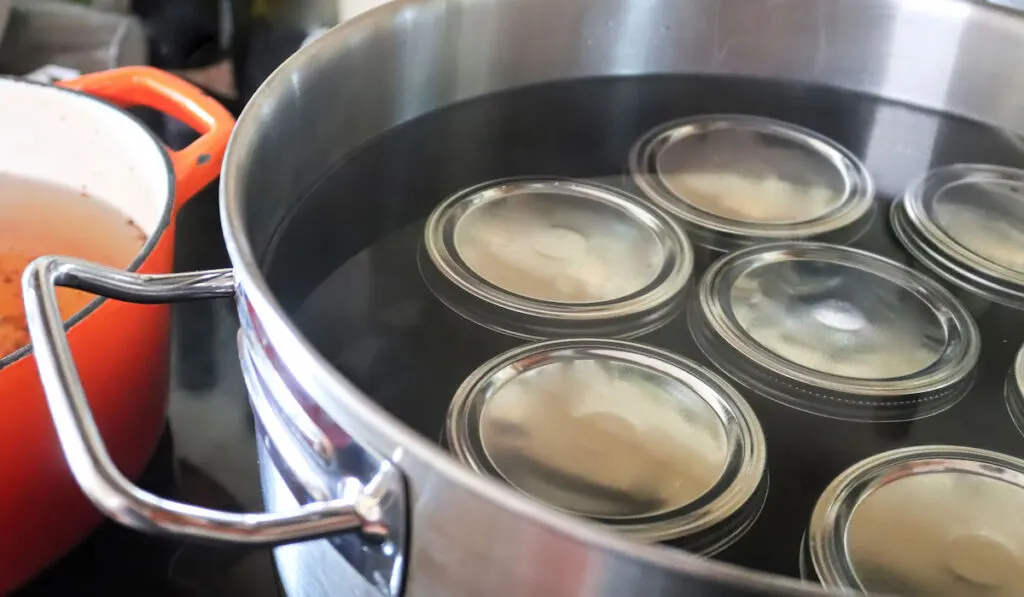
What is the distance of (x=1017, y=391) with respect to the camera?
0.44 m

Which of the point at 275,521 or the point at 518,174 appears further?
the point at 518,174

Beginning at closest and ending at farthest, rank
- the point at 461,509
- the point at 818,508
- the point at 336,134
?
the point at 461,509, the point at 818,508, the point at 336,134

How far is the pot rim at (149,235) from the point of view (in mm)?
389

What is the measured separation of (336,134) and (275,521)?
0.28m

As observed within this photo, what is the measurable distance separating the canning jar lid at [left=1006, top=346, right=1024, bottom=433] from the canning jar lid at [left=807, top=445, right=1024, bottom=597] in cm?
3

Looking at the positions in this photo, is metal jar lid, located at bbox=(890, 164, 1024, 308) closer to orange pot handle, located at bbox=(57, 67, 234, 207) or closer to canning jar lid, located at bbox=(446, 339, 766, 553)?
canning jar lid, located at bbox=(446, 339, 766, 553)

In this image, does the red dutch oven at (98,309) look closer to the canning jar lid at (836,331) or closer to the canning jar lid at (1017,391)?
the canning jar lid at (836,331)

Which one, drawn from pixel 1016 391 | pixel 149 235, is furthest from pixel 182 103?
pixel 1016 391

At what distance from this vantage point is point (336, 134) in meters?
0.51

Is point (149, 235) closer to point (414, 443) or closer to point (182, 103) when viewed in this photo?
point (182, 103)

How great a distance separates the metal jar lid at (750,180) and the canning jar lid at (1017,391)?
12cm

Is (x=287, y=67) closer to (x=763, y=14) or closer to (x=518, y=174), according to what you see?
(x=518, y=174)

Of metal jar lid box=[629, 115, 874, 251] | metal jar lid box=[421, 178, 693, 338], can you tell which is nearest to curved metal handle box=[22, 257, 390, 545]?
metal jar lid box=[421, 178, 693, 338]

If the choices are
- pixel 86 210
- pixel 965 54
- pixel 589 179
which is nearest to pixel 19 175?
pixel 86 210
